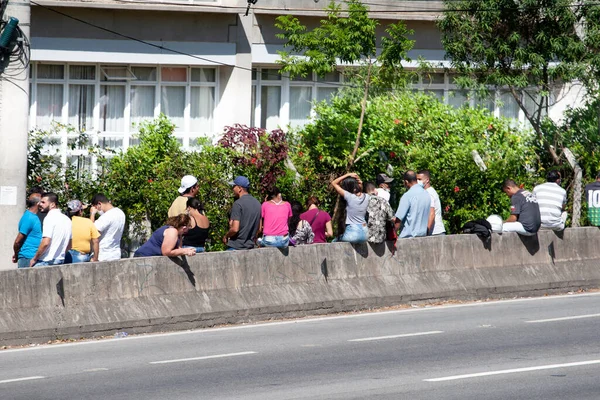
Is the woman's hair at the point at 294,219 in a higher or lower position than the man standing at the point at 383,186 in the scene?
lower

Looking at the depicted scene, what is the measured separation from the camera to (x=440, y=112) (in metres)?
23.3

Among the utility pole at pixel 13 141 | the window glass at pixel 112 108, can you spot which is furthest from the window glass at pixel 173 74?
the utility pole at pixel 13 141

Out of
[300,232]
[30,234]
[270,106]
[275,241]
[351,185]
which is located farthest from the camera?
[270,106]

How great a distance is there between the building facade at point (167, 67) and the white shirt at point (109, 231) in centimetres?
→ 762

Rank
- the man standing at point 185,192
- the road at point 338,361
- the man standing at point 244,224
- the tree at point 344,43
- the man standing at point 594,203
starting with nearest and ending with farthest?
1. the road at point 338,361
2. the man standing at point 244,224
3. the man standing at point 185,192
4. the man standing at point 594,203
5. the tree at point 344,43

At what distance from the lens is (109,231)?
15.1 meters

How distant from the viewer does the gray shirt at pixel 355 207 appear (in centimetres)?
1605

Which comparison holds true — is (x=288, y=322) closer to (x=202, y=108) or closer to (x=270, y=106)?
(x=202, y=108)

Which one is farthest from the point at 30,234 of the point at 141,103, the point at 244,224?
the point at 141,103

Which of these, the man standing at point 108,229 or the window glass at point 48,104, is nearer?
the man standing at point 108,229

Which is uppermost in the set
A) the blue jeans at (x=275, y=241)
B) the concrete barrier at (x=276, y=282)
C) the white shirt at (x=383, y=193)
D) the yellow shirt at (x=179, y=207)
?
the white shirt at (x=383, y=193)

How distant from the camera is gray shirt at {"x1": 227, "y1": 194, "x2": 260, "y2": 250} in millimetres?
15609

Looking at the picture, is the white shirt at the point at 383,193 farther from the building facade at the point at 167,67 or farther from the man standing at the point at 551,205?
the building facade at the point at 167,67

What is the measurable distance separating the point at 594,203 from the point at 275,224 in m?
7.12
